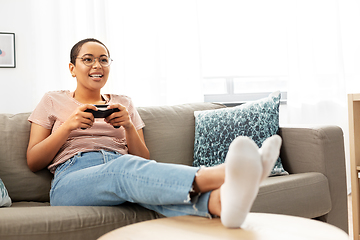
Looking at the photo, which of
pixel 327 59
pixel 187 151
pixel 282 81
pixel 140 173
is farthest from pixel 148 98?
pixel 140 173

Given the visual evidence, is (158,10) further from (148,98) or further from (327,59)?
(327,59)

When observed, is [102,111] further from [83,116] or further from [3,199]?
[3,199]

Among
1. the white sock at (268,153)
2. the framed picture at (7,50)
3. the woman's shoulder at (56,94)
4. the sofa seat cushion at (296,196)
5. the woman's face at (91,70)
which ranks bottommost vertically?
the sofa seat cushion at (296,196)

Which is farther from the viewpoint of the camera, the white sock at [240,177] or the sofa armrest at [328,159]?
the sofa armrest at [328,159]

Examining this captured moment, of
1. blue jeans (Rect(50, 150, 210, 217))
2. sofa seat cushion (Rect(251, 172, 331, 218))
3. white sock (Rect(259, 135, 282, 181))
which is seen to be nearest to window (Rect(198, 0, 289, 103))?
sofa seat cushion (Rect(251, 172, 331, 218))

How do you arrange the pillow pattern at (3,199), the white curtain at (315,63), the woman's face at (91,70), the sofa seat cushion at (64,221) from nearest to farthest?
the sofa seat cushion at (64,221) < the pillow pattern at (3,199) < the woman's face at (91,70) < the white curtain at (315,63)

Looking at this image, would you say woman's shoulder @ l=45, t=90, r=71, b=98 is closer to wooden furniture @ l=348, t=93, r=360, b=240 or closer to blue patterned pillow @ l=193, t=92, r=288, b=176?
blue patterned pillow @ l=193, t=92, r=288, b=176

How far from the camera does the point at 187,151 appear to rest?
1959mm

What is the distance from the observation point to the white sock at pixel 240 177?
833mm

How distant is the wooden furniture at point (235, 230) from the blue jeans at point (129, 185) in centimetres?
6

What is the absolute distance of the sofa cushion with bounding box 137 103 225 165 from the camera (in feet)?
6.25

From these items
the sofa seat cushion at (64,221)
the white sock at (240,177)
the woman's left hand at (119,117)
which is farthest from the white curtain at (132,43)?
the white sock at (240,177)

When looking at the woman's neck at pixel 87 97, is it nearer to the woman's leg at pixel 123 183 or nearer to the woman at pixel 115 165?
the woman at pixel 115 165

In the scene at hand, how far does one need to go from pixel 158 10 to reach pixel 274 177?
1.62 meters
